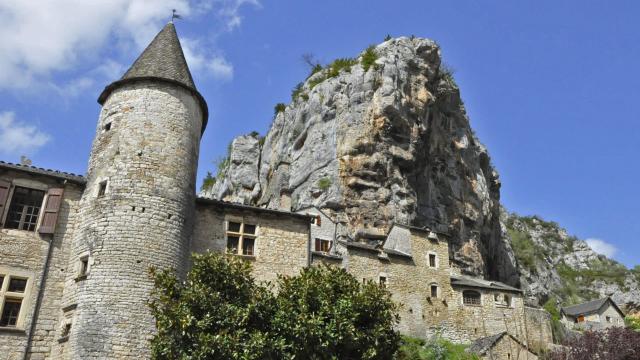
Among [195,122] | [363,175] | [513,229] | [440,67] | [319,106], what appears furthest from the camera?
[513,229]

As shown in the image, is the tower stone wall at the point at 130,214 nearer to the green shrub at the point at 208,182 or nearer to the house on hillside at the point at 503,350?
the house on hillside at the point at 503,350

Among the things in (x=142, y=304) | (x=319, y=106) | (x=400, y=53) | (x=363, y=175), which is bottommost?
(x=142, y=304)

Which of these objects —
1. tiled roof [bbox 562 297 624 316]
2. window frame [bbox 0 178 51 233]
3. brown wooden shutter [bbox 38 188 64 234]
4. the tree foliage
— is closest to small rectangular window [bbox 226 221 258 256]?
the tree foliage

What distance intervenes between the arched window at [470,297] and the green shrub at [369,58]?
73.3 ft

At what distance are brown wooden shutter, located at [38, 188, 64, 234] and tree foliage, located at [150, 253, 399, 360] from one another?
20.0ft

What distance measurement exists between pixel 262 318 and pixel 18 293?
9.41 m

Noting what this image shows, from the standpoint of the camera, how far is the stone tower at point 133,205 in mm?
18469

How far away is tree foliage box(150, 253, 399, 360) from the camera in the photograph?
15.8 metres

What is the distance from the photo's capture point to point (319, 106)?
50.5m

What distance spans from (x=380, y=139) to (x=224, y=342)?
31569 millimetres

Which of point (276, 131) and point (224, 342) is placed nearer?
point (224, 342)

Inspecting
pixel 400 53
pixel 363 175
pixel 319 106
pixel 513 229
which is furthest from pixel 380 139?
pixel 513 229

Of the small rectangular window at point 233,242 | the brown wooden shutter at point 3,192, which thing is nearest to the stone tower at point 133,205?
the small rectangular window at point 233,242

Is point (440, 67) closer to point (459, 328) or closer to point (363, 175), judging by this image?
point (363, 175)
